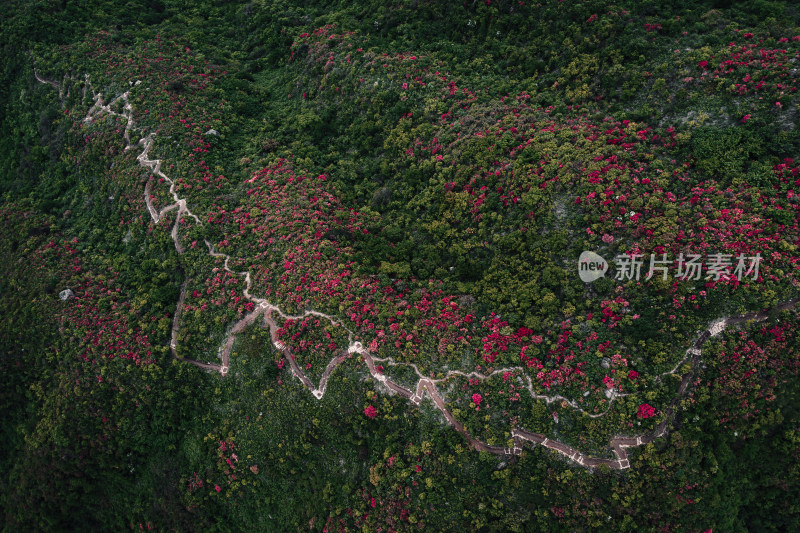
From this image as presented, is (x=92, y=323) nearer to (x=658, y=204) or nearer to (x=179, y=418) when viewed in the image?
(x=179, y=418)

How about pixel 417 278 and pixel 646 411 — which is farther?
pixel 417 278

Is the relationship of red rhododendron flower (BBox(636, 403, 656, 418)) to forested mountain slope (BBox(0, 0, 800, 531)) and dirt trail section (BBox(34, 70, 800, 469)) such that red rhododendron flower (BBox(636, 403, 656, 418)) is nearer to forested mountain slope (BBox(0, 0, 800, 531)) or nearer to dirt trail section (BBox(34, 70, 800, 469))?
forested mountain slope (BBox(0, 0, 800, 531))

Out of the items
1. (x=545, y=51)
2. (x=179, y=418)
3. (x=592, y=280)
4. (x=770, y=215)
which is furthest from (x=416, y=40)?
(x=179, y=418)

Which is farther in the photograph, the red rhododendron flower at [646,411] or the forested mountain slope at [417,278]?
the forested mountain slope at [417,278]

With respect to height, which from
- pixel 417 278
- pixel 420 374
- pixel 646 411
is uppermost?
pixel 646 411

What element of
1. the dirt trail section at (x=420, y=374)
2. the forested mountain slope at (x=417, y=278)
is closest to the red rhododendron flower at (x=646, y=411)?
the forested mountain slope at (x=417, y=278)

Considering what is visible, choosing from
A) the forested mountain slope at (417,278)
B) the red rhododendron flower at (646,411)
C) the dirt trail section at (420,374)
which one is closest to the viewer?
the red rhododendron flower at (646,411)

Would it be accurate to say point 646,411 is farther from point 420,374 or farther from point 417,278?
point 417,278

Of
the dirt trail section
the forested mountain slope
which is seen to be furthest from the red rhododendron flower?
the dirt trail section

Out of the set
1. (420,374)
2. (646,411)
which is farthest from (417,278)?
(646,411)

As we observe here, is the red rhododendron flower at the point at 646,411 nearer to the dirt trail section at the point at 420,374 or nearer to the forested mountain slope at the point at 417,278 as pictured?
the forested mountain slope at the point at 417,278

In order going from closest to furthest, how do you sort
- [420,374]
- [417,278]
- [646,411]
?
1. [646,411]
2. [420,374]
3. [417,278]

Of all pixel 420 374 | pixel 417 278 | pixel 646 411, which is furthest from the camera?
pixel 417 278
